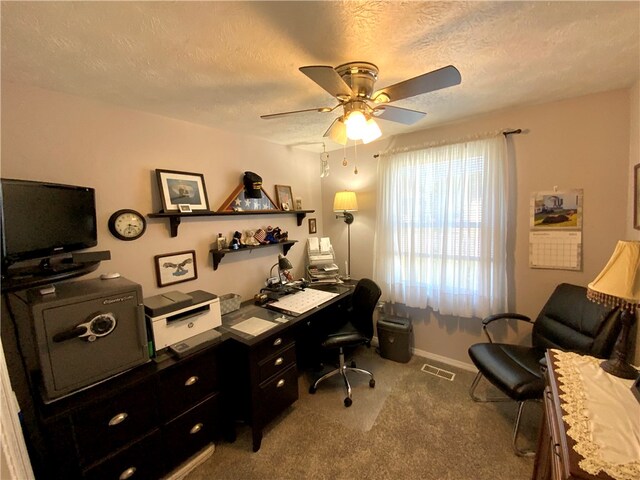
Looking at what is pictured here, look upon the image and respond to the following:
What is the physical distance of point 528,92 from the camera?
1753 mm

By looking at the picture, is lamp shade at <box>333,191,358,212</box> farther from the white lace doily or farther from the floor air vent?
the white lace doily

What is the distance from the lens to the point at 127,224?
5.68ft

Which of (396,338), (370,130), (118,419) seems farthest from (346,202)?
(118,419)

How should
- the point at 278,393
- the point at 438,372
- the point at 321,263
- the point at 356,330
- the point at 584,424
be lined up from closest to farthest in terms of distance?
the point at 584,424 → the point at 278,393 → the point at 356,330 → the point at 438,372 → the point at 321,263

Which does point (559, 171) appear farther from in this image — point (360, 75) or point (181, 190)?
point (181, 190)

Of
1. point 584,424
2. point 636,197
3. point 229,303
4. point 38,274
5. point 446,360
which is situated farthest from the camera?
point 446,360

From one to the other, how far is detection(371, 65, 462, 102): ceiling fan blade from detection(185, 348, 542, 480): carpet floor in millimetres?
2170

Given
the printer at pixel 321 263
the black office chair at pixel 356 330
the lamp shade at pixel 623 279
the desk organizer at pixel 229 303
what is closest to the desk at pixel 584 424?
the lamp shade at pixel 623 279

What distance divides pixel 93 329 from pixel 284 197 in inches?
79.0

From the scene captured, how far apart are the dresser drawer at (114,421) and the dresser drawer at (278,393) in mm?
649

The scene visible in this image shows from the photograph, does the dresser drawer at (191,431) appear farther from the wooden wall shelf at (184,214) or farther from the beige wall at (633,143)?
the beige wall at (633,143)

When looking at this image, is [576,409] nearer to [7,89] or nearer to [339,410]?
[339,410]

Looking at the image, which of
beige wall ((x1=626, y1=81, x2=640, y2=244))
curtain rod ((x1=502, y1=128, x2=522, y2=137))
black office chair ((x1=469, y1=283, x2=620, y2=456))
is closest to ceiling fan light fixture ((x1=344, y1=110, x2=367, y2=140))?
curtain rod ((x1=502, y1=128, x2=522, y2=137))

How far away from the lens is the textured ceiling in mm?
951
